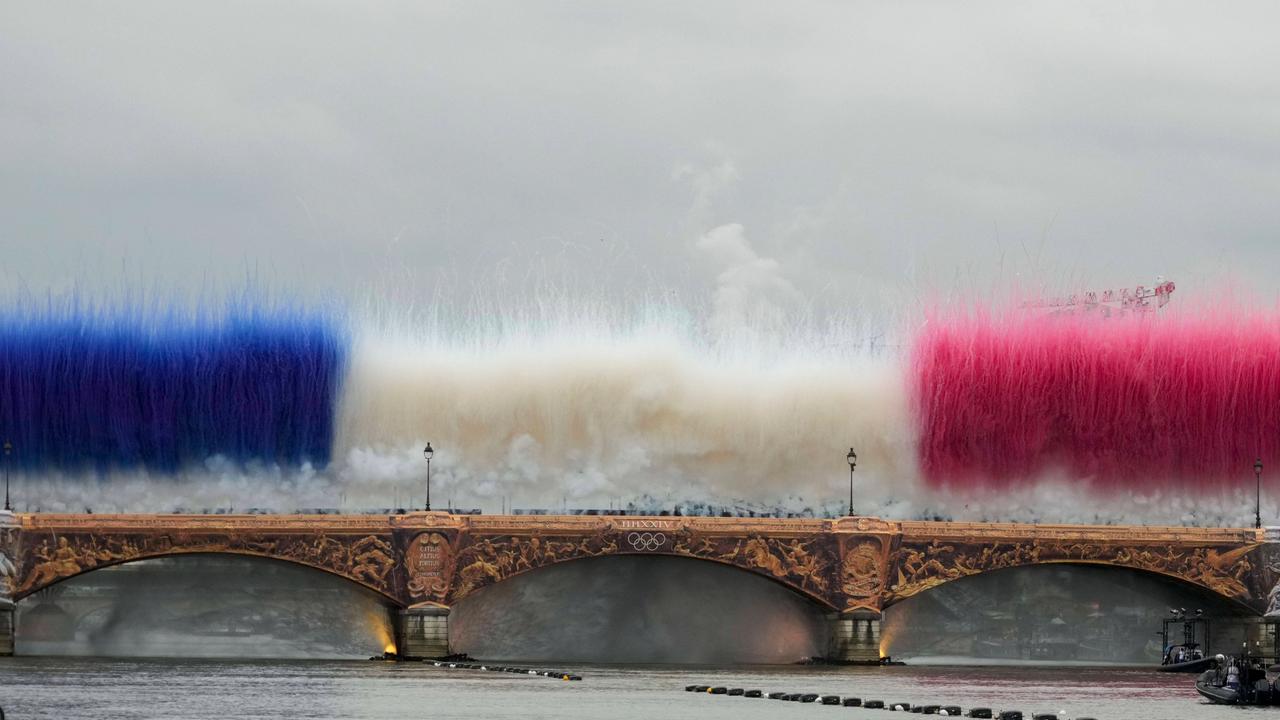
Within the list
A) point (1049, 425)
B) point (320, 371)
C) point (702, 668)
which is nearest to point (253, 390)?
point (320, 371)

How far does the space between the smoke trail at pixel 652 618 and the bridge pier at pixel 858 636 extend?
3.44m

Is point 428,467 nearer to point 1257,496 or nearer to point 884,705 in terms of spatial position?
point 884,705

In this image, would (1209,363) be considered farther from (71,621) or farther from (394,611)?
(71,621)

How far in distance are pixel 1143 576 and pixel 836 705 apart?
37.7 m

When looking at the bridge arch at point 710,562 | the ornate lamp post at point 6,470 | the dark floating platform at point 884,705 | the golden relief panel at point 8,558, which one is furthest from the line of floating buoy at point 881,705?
the ornate lamp post at point 6,470

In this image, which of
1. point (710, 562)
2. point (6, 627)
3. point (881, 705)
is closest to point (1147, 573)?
point (710, 562)

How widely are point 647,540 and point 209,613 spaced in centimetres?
1873

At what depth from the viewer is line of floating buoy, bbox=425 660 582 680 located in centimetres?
9031

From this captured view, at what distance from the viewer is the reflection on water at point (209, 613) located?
105688 millimetres

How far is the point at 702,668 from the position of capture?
4031 inches

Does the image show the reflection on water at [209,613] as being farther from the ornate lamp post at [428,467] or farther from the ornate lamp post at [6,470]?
the ornate lamp post at [428,467]

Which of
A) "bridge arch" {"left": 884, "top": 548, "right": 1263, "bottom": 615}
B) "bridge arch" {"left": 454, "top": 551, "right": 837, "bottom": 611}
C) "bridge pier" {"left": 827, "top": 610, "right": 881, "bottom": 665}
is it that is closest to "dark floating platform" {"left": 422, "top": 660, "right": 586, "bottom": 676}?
"bridge arch" {"left": 454, "top": 551, "right": 837, "bottom": 611}

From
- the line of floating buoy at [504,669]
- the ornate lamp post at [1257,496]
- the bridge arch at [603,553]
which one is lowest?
the line of floating buoy at [504,669]

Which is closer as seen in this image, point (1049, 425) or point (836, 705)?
point (836, 705)
